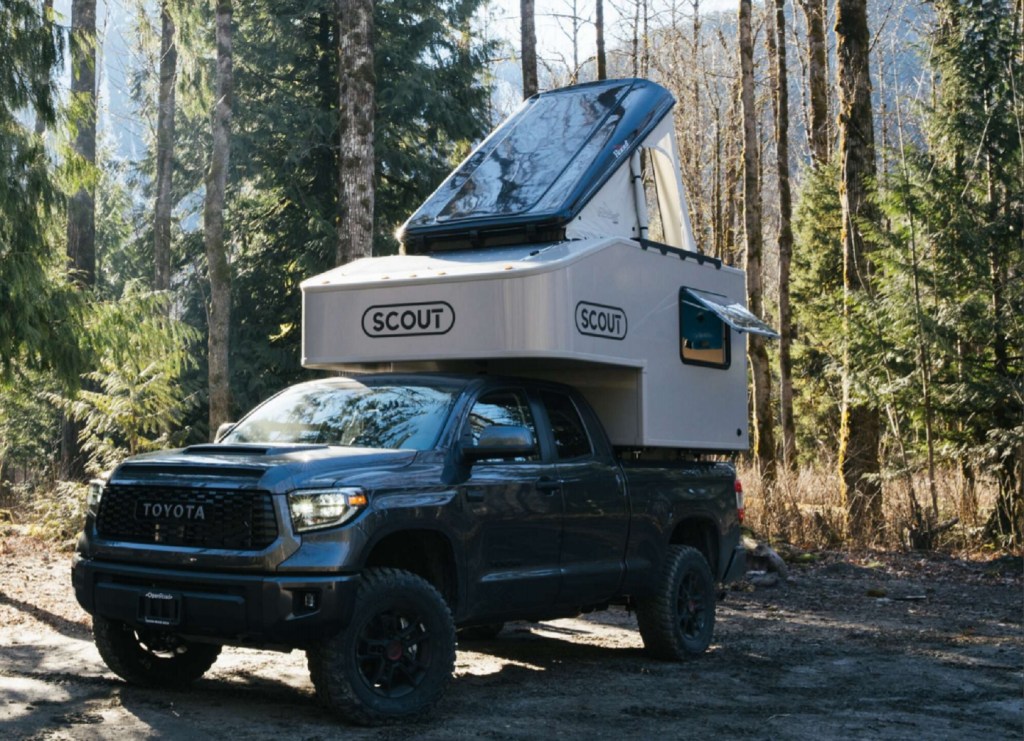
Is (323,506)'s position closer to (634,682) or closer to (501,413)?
(501,413)

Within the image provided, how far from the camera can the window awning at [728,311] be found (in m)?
10.2

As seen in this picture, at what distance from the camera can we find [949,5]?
18516 millimetres

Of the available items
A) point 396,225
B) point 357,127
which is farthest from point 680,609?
point 396,225

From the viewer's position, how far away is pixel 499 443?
25.0ft

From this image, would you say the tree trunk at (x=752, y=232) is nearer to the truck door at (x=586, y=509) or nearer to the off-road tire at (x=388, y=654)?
the truck door at (x=586, y=509)

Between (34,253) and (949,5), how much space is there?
13088 millimetres

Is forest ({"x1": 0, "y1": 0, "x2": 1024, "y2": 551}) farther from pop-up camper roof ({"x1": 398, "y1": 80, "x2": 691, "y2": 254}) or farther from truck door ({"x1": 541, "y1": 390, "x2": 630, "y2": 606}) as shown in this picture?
truck door ({"x1": 541, "y1": 390, "x2": 630, "y2": 606})

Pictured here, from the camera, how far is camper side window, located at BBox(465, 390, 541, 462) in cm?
810

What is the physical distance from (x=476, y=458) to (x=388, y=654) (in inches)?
52.0

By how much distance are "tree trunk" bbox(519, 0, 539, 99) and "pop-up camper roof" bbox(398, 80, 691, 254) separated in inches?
363

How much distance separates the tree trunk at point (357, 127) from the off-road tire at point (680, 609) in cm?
670

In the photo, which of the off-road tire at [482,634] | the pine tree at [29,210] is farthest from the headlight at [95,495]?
the pine tree at [29,210]

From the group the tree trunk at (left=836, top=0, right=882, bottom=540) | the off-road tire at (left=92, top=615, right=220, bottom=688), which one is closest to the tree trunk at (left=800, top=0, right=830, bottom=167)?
the tree trunk at (left=836, top=0, right=882, bottom=540)

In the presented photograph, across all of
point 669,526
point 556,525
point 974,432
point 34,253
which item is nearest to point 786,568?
point 974,432
